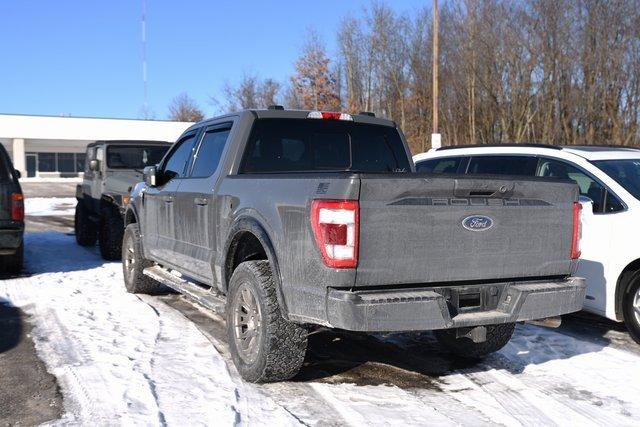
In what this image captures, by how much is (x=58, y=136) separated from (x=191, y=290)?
4677 cm

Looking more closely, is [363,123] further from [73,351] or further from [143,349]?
[73,351]

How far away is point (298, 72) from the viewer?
5162cm

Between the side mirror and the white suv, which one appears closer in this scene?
the white suv

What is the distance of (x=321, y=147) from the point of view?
18.3 ft

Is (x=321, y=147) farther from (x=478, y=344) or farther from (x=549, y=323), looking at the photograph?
(x=549, y=323)

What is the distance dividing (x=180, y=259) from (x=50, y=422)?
2453mm

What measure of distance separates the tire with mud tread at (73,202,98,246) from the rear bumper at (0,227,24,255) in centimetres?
362

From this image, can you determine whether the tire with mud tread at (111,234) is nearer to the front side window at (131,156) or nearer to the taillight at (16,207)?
the front side window at (131,156)

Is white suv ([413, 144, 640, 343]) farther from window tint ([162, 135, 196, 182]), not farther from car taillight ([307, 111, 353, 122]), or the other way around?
window tint ([162, 135, 196, 182])

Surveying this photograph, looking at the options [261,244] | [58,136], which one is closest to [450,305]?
[261,244]

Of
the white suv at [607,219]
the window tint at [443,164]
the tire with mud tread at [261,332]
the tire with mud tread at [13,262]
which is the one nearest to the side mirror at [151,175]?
the tire with mud tread at [261,332]

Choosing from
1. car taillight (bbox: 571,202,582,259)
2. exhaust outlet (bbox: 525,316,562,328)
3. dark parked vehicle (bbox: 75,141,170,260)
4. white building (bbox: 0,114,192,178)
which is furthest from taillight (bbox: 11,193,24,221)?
white building (bbox: 0,114,192,178)

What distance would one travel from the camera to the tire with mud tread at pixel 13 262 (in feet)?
28.9

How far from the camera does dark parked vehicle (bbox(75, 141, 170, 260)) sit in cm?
1023
